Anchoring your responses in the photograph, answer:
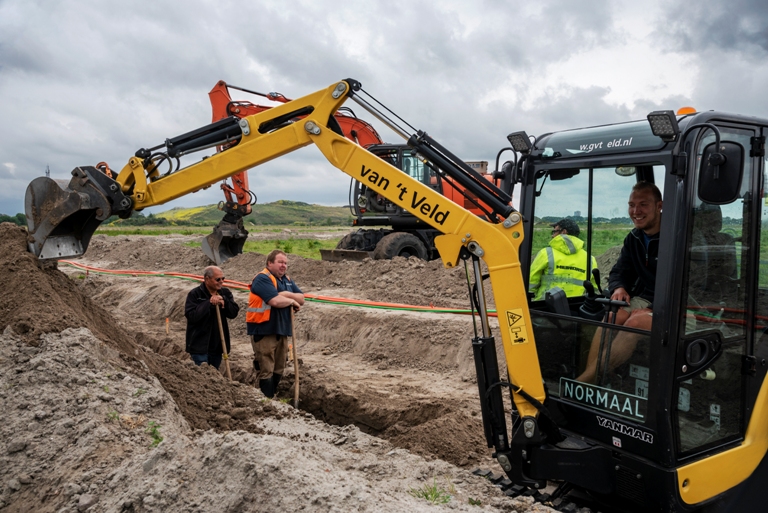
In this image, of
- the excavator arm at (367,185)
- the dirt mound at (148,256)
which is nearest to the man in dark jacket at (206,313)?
the excavator arm at (367,185)

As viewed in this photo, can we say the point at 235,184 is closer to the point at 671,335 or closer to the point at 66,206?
the point at 66,206

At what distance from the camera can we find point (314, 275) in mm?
16625

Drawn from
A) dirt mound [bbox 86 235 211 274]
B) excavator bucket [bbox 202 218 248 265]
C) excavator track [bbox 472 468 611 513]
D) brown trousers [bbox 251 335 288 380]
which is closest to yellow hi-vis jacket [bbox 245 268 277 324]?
brown trousers [bbox 251 335 288 380]

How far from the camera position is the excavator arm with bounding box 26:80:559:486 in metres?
4.29

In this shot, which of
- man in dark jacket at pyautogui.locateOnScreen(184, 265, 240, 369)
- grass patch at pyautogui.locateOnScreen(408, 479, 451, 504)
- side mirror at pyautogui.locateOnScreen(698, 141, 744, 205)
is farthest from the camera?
man in dark jacket at pyautogui.locateOnScreen(184, 265, 240, 369)

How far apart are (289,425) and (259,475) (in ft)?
6.84

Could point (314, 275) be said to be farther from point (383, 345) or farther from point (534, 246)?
point (534, 246)

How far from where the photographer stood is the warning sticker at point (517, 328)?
14.0 ft

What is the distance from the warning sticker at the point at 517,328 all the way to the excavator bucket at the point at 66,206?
12.2 ft

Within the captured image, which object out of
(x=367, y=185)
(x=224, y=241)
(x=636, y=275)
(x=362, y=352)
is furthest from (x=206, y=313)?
(x=224, y=241)

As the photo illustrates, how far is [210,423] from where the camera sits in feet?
20.0

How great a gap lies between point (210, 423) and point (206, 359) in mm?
1891

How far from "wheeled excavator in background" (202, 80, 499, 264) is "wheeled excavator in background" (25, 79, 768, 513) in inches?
Answer: 436

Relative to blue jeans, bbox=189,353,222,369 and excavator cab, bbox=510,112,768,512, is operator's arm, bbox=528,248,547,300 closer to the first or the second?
excavator cab, bbox=510,112,768,512
